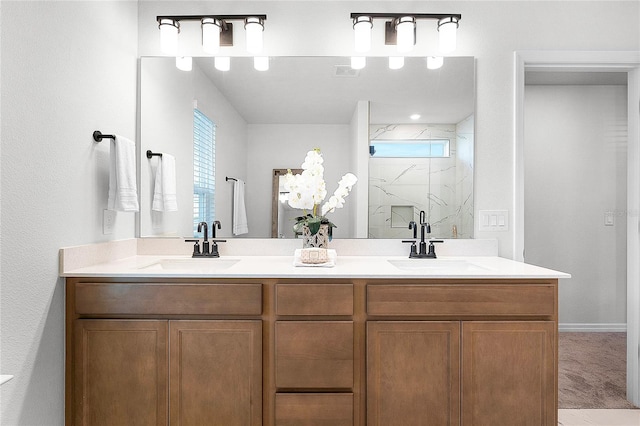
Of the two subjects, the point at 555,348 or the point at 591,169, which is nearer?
the point at 555,348

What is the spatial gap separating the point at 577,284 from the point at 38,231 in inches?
160

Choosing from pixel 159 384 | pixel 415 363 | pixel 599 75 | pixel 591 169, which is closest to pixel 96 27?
pixel 159 384

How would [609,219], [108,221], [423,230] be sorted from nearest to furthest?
[108,221] < [423,230] < [609,219]

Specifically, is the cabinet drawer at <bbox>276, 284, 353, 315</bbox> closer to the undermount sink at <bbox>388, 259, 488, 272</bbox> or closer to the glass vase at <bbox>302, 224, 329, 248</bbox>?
the glass vase at <bbox>302, 224, 329, 248</bbox>

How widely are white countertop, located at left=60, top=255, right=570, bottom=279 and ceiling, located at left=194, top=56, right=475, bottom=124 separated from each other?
806 millimetres

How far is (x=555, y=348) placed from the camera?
1562 mm

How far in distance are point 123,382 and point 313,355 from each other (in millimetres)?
792

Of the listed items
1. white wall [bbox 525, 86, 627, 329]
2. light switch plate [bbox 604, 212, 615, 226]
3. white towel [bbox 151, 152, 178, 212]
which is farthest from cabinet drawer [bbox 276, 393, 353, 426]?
light switch plate [bbox 604, 212, 615, 226]

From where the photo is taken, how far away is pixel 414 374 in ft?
5.14

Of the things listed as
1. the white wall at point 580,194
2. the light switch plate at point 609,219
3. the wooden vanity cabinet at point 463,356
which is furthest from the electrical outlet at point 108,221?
the light switch plate at point 609,219

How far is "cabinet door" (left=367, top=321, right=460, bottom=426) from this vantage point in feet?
5.13

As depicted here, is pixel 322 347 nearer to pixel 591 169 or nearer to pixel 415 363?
pixel 415 363

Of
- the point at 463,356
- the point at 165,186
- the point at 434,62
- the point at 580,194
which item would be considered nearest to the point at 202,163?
the point at 165,186

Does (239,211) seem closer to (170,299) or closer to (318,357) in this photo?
(170,299)
